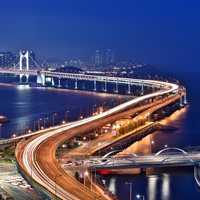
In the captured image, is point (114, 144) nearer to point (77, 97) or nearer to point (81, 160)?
point (81, 160)

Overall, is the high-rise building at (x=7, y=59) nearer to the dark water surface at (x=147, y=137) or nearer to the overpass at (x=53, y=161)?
the dark water surface at (x=147, y=137)

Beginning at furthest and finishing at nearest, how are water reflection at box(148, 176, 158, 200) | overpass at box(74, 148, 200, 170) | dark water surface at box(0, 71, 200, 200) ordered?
overpass at box(74, 148, 200, 170) → dark water surface at box(0, 71, 200, 200) → water reflection at box(148, 176, 158, 200)

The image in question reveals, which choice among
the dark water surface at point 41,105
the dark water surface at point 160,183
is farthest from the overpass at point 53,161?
the dark water surface at point 41,105

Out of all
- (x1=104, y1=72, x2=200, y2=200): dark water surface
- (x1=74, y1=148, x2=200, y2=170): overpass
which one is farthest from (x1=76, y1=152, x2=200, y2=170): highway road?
(x1=104, y1=72, x2=200, y2=200): dark water surface

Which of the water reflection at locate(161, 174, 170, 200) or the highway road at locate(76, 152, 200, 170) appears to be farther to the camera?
the highway road at locate(76, 152, 200, 170)

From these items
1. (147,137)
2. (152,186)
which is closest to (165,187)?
(152,186)

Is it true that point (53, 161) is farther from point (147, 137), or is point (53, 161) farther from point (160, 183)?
point (147, 137)

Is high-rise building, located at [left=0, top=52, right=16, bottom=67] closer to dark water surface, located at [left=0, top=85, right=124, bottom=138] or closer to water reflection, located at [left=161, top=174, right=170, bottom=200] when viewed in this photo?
dark water surface, located at [left=0, top=85, right=124, bottom=138]

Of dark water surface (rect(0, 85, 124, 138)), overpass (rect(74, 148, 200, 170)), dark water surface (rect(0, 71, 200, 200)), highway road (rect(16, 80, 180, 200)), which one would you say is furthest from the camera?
dark water surface (rect(0, 85, 124, 138))
